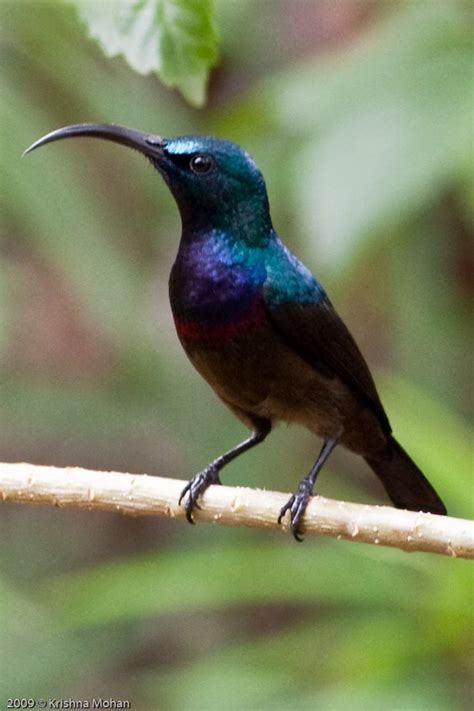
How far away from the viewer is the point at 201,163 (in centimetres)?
286

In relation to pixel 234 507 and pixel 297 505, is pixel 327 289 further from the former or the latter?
pixel 234 507

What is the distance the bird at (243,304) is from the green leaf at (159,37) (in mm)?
820

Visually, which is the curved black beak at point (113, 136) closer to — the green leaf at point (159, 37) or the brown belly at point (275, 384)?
the brown belly at point (275, 384)

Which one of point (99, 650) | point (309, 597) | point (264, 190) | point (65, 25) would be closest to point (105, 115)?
point (65, 25)

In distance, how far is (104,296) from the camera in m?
3.80

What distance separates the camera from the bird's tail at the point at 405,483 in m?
3.37

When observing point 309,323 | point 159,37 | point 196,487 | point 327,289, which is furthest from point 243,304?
point 327,289

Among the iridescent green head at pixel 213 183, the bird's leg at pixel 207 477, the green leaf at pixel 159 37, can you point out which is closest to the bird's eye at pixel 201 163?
the iridescent green head at pixel 213 183

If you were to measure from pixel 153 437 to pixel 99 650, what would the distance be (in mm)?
1807

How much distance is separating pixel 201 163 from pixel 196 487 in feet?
2.59

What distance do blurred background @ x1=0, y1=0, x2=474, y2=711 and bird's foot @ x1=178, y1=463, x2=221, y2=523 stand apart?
0.62 m

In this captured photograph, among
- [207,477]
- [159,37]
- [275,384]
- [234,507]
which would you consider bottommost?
[207,477]

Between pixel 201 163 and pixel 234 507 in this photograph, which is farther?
pixel 201 163

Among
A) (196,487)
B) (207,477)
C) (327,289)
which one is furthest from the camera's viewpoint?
(327,289)
